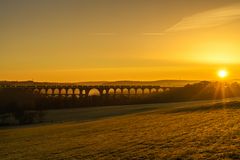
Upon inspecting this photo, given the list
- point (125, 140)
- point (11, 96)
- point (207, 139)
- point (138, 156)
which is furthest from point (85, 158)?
point (11, 96)

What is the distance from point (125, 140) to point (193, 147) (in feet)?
Result: 21.6

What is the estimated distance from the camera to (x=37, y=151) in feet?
83.5

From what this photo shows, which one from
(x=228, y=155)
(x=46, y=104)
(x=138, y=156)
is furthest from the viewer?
(x=46, y=104)

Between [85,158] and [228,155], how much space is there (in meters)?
7.90

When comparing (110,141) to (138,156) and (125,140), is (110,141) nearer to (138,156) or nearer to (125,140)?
(125,140)

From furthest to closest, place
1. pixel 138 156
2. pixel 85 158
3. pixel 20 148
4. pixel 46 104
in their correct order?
pixel 46 104, pixel 20 148, pixel 85 158, pixel 138 156

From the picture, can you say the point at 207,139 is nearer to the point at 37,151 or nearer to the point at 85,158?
the point at 85,158

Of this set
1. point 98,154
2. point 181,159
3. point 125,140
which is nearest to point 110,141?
point 125,140

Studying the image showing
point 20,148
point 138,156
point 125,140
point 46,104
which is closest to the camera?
point 138,156

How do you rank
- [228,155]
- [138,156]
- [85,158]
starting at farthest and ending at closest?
[85,158], [138,156], [228,155]

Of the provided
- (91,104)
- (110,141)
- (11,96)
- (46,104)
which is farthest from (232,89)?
(110,141)

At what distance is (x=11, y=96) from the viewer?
4390 inches

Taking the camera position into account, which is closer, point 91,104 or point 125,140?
point 125,140

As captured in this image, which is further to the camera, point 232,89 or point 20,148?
point 232,89
